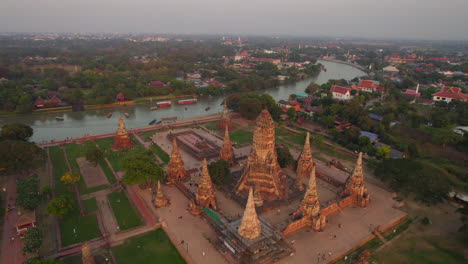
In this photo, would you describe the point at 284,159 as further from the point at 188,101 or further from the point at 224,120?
the point at 188,101

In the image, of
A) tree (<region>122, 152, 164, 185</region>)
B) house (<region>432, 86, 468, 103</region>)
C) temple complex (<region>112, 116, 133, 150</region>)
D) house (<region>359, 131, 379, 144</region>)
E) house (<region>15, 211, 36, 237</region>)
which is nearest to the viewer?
house (<region>15, 211, 36, 237</region>)

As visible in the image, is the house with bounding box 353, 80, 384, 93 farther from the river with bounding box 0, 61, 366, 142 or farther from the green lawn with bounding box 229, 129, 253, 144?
the green lawn with bounding box 229, 129, 253, 144

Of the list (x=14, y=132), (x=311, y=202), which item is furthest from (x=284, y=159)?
(x=14, y=132)

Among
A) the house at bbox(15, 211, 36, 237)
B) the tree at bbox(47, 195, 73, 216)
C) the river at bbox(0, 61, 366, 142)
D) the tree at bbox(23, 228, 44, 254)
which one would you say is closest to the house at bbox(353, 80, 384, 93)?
Answer: the river at bbox(0, 61, 366, 142)

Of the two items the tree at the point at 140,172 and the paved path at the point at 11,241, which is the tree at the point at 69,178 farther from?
the tree at the point at 140,172

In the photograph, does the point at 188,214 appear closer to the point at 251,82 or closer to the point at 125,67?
the point at 251,82
